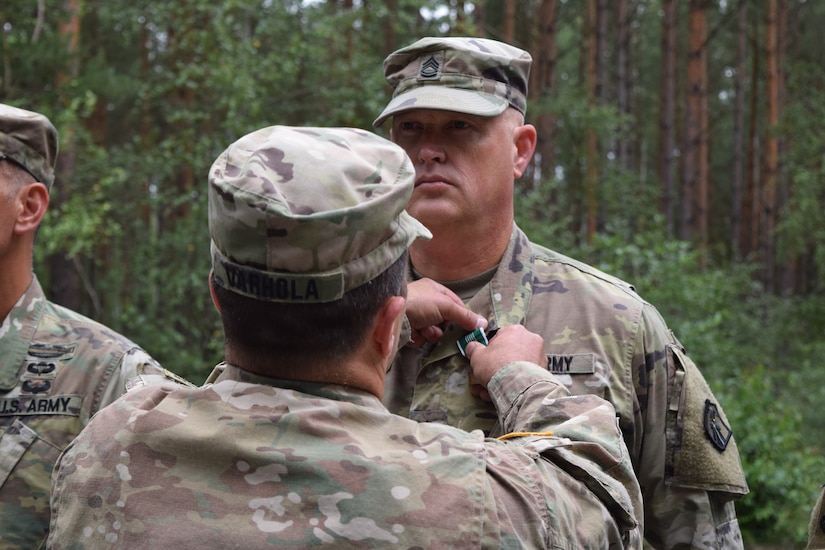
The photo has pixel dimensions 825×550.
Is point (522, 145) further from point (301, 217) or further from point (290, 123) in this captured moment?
point (290, 123)

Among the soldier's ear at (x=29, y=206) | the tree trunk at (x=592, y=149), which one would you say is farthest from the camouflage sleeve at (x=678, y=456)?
the tree trunk at (x=592, y=149)

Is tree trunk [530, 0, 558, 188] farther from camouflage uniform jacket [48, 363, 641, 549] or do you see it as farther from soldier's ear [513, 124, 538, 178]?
camouflage uniform jacket [48, 363, 641, 549]

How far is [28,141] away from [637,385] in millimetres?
1987

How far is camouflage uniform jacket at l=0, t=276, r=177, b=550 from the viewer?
8.55 feet

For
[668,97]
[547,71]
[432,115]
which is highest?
[432,115]

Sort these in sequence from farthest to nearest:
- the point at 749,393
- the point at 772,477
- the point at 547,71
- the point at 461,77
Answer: the point at 547,71 → the point at 749,393 → the point at 772,477 → the point at 461,77

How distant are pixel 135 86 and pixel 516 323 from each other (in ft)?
35.1

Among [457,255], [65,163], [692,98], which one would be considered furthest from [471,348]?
[692,98]

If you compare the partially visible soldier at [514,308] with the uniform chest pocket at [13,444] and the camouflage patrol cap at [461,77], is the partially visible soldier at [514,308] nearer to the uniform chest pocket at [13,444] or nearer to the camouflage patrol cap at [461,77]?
the camouflage patrol cap at [461,77]

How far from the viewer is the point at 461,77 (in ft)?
8.80

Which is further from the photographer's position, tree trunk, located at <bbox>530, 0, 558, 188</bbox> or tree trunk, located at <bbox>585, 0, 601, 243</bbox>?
tree trunk, located at <bbox>585, 0, 601, 243</bbox>

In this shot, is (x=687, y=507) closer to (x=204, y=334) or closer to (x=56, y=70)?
(x=204, y=334)

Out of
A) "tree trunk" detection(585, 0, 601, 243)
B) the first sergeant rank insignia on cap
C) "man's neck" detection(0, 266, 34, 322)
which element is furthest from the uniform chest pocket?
"tree trunk" detection(585, 0, 601, 243)

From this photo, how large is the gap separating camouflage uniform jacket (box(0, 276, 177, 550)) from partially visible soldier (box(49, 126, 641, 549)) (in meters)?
1.00
